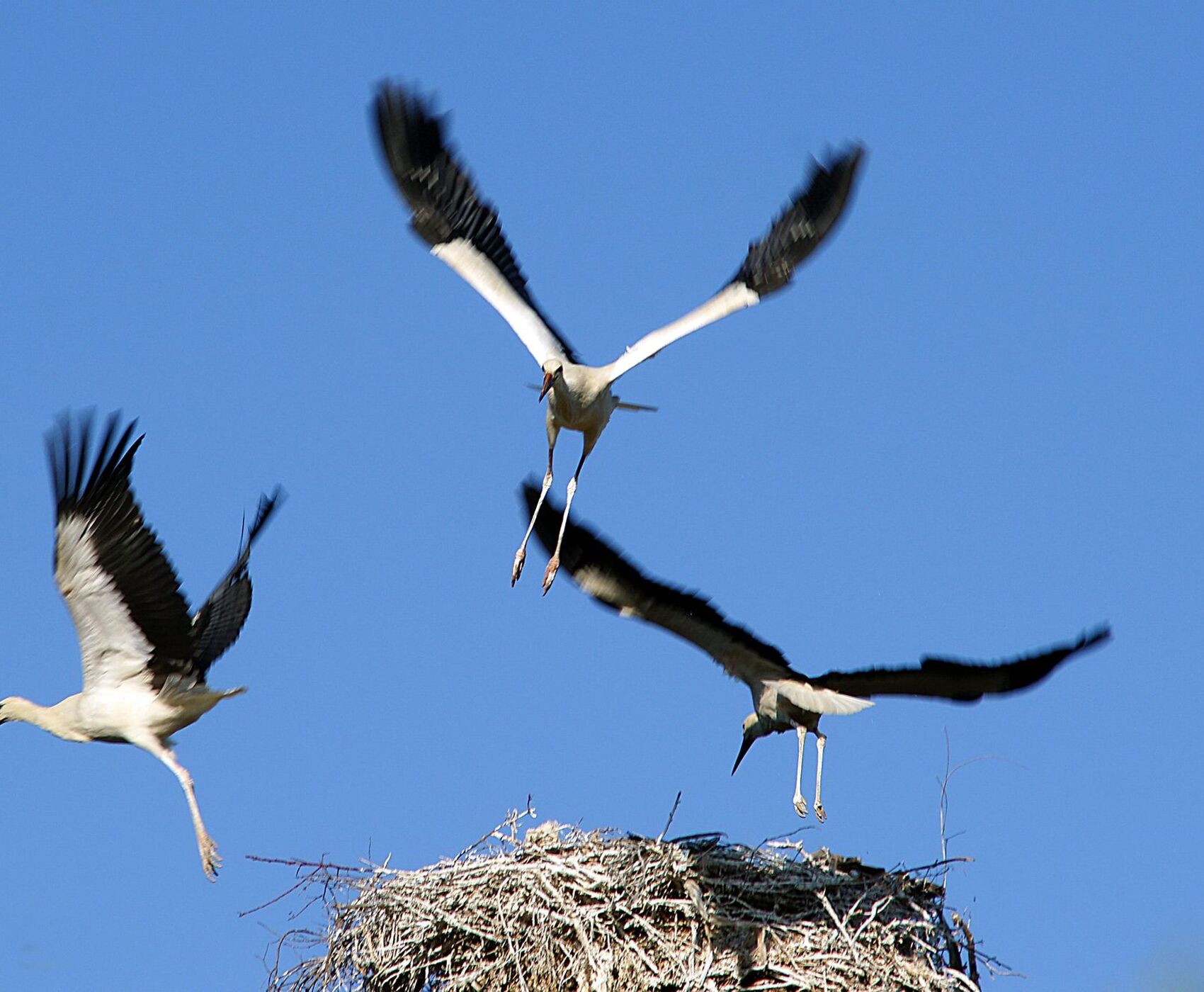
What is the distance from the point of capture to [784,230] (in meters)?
13.3

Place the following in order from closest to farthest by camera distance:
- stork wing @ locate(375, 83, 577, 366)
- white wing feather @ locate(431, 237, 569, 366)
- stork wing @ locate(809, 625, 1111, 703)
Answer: stork wing @ locate(809, 625, 1111, 703)
stork wing @ locate(375, 83, 577, 366)
white wing feather @ locate(431, 237, 569, 366)

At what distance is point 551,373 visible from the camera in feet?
45.0

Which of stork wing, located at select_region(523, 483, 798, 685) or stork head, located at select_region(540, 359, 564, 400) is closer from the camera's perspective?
stork wing, located at select_region(523, 483, 798, 685)

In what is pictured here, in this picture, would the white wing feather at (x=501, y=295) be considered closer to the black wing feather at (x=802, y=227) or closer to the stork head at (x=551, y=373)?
the stork head at (x=551, y=373)

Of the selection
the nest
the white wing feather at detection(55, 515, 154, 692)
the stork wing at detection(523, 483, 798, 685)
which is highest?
the stork wing at detection(523, 483, 798, 685)

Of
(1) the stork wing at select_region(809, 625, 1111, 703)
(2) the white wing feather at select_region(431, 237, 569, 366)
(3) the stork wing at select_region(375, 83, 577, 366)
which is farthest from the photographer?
(2) the white wing feather at select_region(431, 237, 569, 366)

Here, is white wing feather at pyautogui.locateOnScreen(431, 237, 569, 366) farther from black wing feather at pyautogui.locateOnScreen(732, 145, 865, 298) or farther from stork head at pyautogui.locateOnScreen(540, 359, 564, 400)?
black wing feather at pyautogui.locateOnScreen(732, 145, 865, 298)

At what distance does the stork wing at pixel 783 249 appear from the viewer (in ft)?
42.3

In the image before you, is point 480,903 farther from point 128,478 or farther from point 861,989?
point 128,478

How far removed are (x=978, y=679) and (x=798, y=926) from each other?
70.1 inches

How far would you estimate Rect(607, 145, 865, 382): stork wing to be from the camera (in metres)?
12.9

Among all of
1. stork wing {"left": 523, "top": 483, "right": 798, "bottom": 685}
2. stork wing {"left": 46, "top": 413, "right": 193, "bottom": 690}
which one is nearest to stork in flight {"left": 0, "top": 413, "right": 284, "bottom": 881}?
stork wing {"left": 46, "top": 413, "right": 193, "bottom": 690}

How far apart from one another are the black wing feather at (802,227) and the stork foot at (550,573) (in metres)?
2.10

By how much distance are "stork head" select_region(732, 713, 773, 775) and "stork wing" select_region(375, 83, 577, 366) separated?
2.66 m
